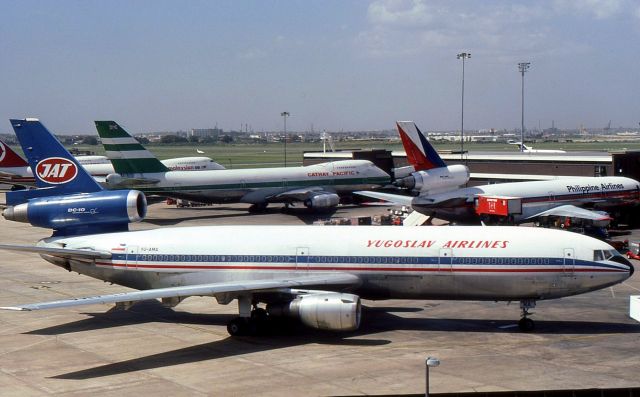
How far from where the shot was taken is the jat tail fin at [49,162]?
124 ft

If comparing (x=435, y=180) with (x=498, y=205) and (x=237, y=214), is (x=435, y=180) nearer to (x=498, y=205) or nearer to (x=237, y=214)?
(x=498, y=205)

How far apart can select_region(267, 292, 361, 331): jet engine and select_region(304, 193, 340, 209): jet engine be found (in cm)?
4532

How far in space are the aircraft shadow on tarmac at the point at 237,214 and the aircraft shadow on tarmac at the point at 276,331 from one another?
117 ft

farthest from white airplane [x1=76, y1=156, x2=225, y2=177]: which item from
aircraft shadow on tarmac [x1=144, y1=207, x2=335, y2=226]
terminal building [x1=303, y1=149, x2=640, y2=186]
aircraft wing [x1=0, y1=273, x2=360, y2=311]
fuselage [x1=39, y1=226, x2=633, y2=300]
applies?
aircraft wing [x1=0, y1=273, x2=360, y2=311]

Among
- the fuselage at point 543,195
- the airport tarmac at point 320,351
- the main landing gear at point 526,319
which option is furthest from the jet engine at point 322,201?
the main landing gear at point 526,319

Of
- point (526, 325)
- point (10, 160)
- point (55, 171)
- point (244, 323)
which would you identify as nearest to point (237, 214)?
point (10, 160)

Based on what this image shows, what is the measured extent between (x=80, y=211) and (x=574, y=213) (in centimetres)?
→ 3880

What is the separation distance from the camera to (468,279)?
32625 millimetres

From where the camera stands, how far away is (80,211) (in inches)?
1451

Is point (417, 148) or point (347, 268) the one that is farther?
point (417, 148)

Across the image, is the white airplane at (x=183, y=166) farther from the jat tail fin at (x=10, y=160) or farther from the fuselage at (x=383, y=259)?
the fuselage at (x=383, y=259)

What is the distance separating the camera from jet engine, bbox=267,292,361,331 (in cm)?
3067

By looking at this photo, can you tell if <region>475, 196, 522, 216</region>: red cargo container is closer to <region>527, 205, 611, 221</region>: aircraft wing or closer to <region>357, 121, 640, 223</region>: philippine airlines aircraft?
<region>357, 121, 640, 223</region>: philippine airlines aircraft

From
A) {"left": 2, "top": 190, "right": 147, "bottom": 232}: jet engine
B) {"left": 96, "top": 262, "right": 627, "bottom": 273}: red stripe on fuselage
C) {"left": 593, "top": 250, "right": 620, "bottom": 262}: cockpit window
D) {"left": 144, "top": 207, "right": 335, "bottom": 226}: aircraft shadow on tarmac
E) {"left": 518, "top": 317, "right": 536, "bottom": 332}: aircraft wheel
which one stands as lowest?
{"left": 144, "top": 207, "right": 335, "bottom": 226}: aircraft shadow on tarmac
